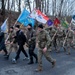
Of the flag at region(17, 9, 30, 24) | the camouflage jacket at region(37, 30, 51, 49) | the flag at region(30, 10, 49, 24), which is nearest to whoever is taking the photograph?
the camouflage jacket at region(37, 30, 51, 49)

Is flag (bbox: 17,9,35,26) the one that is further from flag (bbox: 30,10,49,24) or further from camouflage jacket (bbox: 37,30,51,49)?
camouflage jacket (bbox: 37,30,51,49)

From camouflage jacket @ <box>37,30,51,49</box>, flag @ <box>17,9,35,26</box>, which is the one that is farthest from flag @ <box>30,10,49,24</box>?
camouflage jacket @ <box>37,30,51,49</box>

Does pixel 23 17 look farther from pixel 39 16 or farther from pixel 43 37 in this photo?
pixel 43 37

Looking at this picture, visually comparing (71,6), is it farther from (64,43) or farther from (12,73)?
(12,73)

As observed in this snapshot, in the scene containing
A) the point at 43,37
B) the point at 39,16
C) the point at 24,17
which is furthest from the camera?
the point at 39,16

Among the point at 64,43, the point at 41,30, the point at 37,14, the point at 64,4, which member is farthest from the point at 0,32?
the point at 64,4

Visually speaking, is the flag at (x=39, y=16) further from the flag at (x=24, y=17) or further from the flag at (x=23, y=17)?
the flag at (x=23, y=17)

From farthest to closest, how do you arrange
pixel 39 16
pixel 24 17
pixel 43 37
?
pixel 39 16, pixel 24 17, pixel 43 37

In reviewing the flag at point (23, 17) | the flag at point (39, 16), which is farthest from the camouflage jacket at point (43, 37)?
the flag at point (39, 16)

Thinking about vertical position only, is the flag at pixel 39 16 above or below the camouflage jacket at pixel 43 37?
above

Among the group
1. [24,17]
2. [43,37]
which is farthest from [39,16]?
[43,37]

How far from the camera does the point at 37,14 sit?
15.1 m

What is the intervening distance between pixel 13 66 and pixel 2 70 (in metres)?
0.88

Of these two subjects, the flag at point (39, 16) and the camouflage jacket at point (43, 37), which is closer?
the camouflage jacket at point (43, 37)
